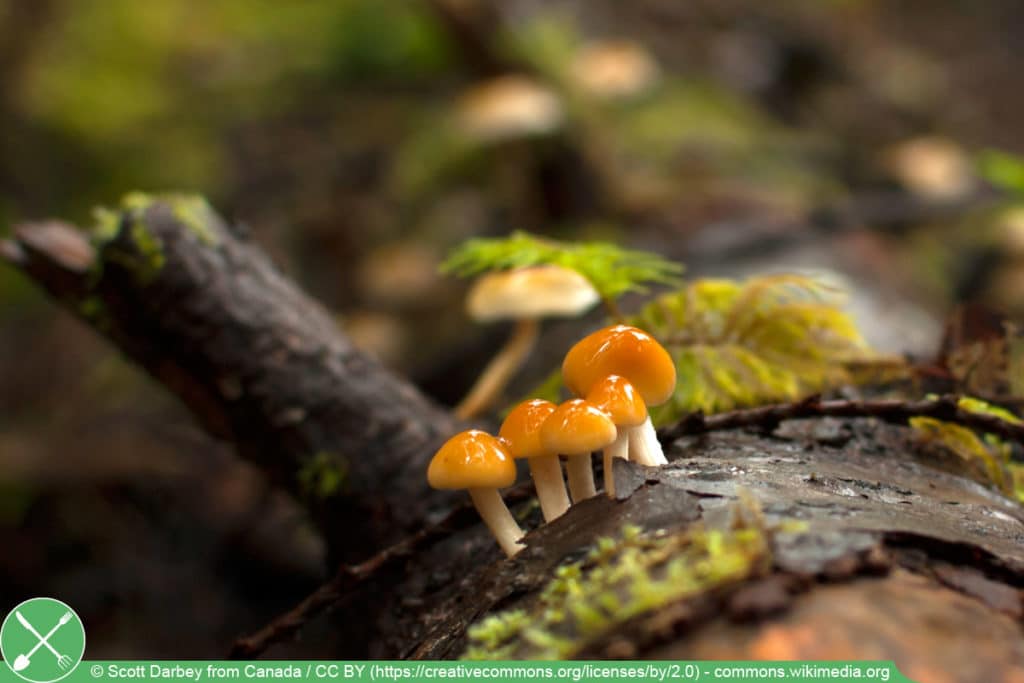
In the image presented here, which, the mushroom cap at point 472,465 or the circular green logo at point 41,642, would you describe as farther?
the mushroom cap at point 472,465

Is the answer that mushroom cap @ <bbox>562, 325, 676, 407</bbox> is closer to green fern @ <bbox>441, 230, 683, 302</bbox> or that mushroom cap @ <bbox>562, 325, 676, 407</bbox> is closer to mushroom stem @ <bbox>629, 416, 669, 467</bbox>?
mushroom stem @ <bbox>629, 416, 669, 467</bbox>

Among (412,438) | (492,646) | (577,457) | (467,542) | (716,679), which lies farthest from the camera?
(412,438)

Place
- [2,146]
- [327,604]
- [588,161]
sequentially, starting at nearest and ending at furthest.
Result: [327,604]
[588,161]
[2,146]

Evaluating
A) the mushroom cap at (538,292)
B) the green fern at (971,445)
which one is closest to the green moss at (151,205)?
the mushroom cap at (538,292)

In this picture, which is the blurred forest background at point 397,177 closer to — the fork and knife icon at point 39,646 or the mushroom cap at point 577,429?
the mushroom cap at point 577,429

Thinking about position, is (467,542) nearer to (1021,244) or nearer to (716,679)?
(716,679)

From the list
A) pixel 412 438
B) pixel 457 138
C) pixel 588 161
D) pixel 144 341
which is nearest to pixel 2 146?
pixel 457 138
